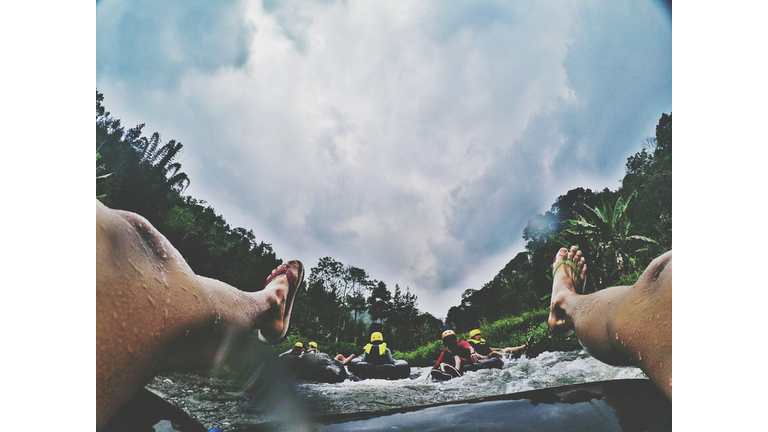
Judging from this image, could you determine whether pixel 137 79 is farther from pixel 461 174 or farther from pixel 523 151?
pixel 523 151

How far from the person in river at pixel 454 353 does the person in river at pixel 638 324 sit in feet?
2.53

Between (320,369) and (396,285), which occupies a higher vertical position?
(396,285)

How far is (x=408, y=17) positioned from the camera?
5.98ft

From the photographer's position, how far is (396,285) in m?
2.07

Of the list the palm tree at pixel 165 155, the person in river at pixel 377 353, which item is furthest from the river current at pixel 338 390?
the palm tree at pixel 165 155

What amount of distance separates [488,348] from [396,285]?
742mm

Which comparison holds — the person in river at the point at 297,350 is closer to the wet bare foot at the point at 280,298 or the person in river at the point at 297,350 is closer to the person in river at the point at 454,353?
the wet bare foot at the point at 280,298

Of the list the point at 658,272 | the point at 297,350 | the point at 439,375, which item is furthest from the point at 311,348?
the point at 658,272

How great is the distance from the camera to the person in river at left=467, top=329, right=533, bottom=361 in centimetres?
222

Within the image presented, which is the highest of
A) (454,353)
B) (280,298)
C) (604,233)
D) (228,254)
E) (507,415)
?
(604,233)

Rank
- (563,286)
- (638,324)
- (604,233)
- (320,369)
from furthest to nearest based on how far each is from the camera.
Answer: (320,369), (604,233), (563,286), (638,324)

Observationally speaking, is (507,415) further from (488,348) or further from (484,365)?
(488,348)

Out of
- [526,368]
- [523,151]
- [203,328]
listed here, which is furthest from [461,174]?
[203,328]
